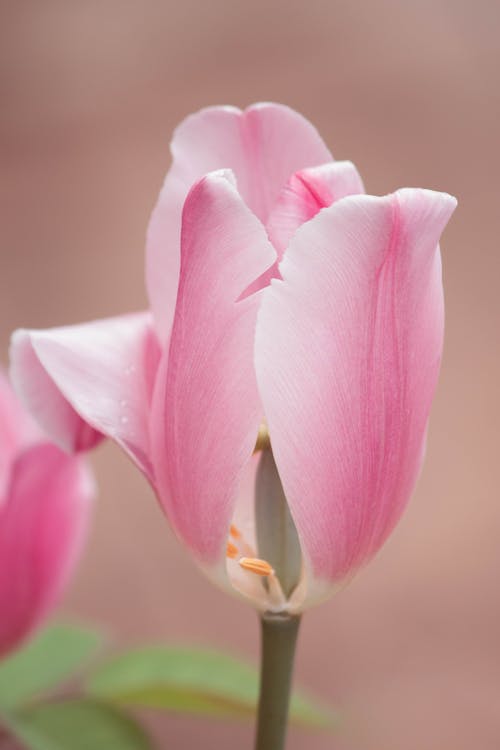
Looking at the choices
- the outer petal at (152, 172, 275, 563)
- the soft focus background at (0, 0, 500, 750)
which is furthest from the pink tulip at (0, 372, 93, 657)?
the soft focus background at (0, 0, 500, 750)

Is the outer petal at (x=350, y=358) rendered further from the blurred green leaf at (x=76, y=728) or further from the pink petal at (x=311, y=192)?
the blurred green leaf at (x=76, y=728)

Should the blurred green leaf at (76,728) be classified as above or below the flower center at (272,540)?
below

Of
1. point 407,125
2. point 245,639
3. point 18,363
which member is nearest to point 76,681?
point 245,639

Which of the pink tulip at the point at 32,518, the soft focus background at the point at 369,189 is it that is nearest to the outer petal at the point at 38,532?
the pink tulip at the point at 32,518

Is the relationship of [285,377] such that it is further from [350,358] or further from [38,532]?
[38,532]

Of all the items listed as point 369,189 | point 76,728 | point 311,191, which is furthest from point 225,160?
point 369,189

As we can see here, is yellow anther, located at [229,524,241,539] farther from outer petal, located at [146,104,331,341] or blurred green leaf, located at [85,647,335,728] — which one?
blurred green leaf, located at [85,647,335,728]

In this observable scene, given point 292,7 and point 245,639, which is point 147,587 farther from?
point 292,7
